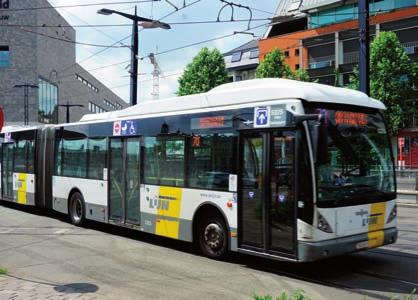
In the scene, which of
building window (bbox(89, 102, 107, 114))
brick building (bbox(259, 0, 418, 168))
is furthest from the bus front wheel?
building window (bbox(89, 102, 107, 114))

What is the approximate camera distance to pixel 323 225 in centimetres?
788

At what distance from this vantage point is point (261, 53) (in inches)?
2689

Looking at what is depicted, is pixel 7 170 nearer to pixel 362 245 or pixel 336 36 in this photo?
pixel 362 245

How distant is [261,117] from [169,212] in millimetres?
3060

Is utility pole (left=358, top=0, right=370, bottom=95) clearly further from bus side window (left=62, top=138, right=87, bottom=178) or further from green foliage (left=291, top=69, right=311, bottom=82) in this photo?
green foliage (left=291, top=69, right=311, bottom=82)

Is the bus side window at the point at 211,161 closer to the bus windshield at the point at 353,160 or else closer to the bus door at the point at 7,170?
Result: the bus windshield at the point at 353,160

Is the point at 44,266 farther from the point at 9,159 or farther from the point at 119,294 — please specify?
the point at 9,159

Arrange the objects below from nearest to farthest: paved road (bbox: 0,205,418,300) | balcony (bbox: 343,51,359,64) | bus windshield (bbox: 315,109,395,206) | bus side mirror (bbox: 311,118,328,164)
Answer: paved road (bbox: 0,205,418,300) → bus side mirror (bbox: 311,118,328,164) → bus windshield (bbox: 315,109,395,206) → balcony (bbox: 343,51,359,64)

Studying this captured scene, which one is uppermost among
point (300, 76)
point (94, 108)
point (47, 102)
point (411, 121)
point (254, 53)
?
point (254, 53)

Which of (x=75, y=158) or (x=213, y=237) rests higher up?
(x=75, y=158)

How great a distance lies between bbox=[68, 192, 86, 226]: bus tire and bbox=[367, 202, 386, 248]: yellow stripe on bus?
779 cm

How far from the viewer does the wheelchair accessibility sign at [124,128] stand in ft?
39.5

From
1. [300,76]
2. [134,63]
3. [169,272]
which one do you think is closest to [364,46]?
[134,63]

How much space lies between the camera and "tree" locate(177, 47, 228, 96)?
5381cm
